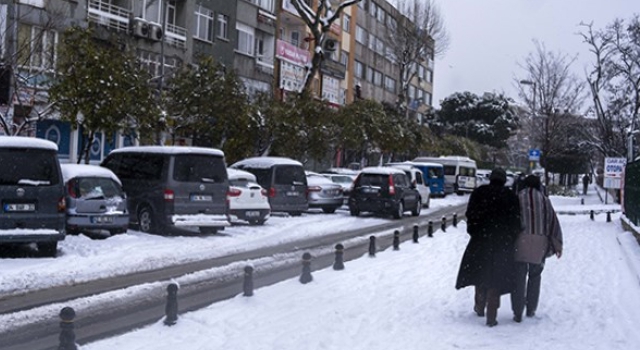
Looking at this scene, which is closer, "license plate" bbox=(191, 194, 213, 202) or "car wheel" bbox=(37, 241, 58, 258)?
"car wheel" bbox=(37, 241, 58, 258)

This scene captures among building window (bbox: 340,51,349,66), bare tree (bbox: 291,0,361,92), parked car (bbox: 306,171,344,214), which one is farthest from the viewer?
building window (bbox: 340,51,349,66)

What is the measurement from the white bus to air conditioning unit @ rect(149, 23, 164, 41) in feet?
78.1

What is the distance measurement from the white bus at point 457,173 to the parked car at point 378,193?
2433cm

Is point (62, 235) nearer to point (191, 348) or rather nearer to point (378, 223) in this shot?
point (191, 348)

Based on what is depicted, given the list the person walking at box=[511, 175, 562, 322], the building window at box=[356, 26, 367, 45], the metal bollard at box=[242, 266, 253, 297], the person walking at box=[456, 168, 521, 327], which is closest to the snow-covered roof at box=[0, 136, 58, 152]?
the metal bollard at box=[242, 266, 253, 297]

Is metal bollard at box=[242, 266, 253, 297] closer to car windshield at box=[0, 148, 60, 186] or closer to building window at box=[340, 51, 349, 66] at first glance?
car windshield at box=[0, 148, 60, 186]

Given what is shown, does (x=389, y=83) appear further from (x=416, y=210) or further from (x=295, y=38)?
(x=416, y=210)

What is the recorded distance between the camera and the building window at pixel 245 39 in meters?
40.9

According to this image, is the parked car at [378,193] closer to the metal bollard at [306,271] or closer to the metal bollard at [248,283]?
the metal bollard at [306,271]

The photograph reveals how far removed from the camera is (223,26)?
130ft

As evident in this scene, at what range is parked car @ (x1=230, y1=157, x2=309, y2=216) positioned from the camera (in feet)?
Result: 79.8

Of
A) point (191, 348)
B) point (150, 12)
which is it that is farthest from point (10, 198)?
point (150, 12)

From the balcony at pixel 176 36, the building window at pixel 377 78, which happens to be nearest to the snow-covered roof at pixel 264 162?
the balcony at pixel 176 36

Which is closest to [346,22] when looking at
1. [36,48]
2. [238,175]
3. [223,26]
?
[223,26]
